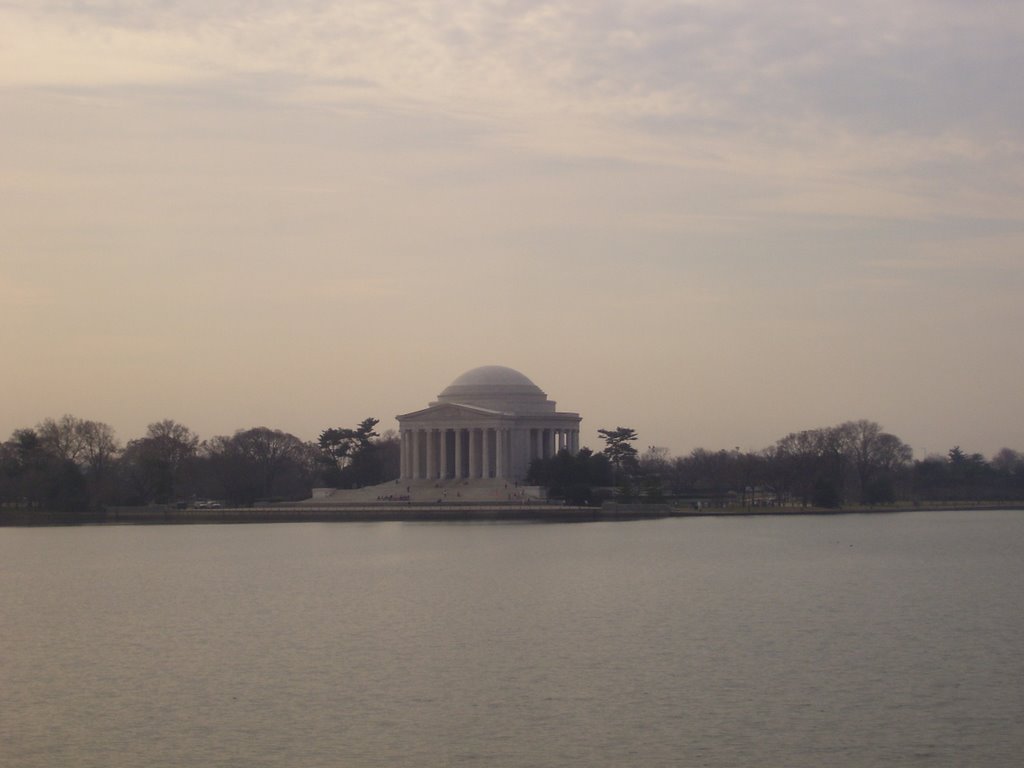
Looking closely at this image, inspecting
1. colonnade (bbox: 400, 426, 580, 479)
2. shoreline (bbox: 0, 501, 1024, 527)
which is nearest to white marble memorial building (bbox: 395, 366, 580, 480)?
colonnade (bbox: 400, 426, 580, 479)

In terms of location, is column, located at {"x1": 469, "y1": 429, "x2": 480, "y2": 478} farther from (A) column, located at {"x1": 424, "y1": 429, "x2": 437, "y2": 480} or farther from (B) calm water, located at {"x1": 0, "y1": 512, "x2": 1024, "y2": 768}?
(B) calm water, located at {"x1": 0, "y1": 512, "x2": 1024, "y2": 768}

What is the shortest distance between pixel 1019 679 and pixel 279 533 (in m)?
63.8

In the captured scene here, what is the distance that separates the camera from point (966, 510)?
126312 millimetres

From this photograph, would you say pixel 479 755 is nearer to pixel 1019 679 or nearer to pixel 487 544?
pixel 1019 679

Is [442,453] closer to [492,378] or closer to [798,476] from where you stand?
[492,378]

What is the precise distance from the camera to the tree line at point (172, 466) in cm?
10338

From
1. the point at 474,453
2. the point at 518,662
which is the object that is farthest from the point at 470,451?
the point at 518,662

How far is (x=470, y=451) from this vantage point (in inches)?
5172

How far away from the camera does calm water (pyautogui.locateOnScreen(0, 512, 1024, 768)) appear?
22.5 metres

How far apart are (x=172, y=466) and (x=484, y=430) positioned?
25.9 meters

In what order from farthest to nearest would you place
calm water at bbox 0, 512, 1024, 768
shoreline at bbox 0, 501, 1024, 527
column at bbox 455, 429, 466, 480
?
column at bbox 455, 429, 466, 480 → shoreline at bbox 0, 501, 1024, 527 → calm water at bbox 0, 512, 1024, 768

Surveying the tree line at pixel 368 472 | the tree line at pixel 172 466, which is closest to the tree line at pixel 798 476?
the tree line at pixel 368 472

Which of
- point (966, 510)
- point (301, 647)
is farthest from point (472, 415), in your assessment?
point (301, 647)

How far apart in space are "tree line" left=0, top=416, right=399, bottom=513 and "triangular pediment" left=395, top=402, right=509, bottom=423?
776 centimetres
